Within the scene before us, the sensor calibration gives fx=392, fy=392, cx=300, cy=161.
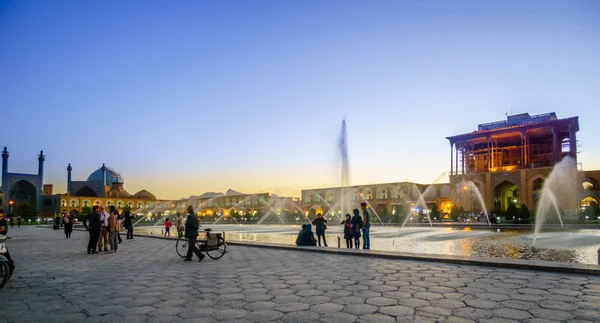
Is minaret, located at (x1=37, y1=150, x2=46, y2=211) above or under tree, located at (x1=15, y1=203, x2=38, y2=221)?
above

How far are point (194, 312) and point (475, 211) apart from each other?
4723 centimetres

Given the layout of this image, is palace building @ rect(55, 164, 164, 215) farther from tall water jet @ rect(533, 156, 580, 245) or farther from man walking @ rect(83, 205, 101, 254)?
man walking @ rect(83, 205, 101, 254)

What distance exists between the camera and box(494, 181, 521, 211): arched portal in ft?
161

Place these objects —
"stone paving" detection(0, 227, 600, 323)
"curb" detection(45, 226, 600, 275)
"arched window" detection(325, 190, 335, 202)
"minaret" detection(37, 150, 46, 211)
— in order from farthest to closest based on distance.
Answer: "minaret" detection(37, 150, 46, 211) < "arched window" detection(325, 190, 335, 202) < "curb" detection(45, 226, 600, 275) < "stone paving" detection(0, 227, 600, 323)

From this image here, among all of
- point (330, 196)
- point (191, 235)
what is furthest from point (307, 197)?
point (191, 235)

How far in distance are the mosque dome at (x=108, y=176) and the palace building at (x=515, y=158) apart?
93153 mm

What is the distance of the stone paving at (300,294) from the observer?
471 centimetres

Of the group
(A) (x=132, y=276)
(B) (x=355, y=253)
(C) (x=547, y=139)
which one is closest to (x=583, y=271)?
(B) (x=355, y=253)

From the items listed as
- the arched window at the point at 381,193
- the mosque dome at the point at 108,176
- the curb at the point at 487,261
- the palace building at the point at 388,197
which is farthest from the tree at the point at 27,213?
the curb at the point at 487,261

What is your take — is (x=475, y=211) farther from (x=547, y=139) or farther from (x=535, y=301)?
(x=535, y=301)

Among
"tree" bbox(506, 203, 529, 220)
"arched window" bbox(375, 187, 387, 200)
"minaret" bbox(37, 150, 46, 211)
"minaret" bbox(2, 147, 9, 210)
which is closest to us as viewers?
"tree" bbox(506, 203, 529, 220)

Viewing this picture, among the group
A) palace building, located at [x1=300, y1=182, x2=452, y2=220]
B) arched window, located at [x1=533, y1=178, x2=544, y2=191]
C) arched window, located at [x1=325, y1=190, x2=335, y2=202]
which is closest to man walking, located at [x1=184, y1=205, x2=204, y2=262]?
arched window, located at [x1=533, y1=178, x2=544, y2=191]

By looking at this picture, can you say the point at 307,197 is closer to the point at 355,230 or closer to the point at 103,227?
the point at 103,227

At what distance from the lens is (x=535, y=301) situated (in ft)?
17.0
